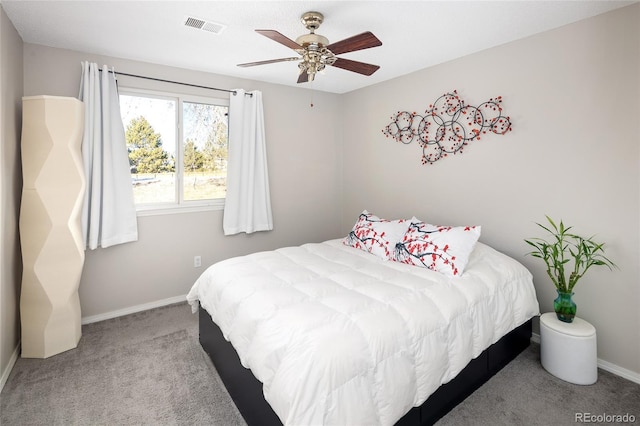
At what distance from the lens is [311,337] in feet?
4.90

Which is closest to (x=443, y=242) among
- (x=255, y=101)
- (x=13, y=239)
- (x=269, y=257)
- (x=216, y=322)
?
(x=269, y=257)

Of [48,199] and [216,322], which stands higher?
[48,199]

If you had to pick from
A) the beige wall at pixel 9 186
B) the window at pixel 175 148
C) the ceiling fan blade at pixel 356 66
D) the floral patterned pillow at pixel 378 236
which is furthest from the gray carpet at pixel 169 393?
the ceiling fan blade at pixel 356 66

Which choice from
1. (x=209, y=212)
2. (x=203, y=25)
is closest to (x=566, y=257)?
(x=203, y=25)

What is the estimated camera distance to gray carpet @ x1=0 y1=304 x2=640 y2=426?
6.22ft

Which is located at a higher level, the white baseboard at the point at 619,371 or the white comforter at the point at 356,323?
the white comforter at the point at 356,323

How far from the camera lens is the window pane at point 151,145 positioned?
322 cm

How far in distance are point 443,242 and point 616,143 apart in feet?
4.32

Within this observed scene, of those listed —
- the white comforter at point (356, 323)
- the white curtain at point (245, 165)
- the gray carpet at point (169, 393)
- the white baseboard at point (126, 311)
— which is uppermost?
the white curtain at point (245, 165)

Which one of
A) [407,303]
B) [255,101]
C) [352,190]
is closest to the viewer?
[407,303]

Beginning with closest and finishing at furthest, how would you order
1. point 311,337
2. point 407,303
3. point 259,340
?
1. point 311,337
2. point 259,340
3. point 407,303

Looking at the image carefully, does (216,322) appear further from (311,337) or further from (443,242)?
(443,242)

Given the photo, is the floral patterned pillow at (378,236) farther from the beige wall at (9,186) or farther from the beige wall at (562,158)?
the beige wall at (9,186)

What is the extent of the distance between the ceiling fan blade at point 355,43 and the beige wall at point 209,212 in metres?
1.96
